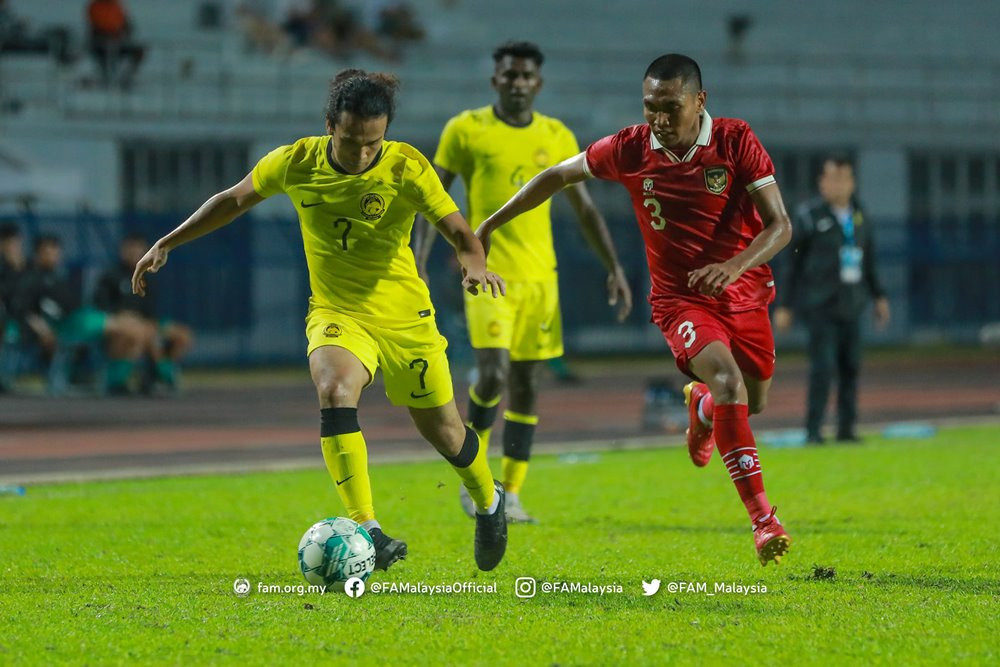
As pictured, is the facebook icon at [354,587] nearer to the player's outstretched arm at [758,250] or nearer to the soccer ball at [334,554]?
the soccer ball at [334,554]

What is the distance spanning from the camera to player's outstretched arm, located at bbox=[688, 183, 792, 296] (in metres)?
6.96

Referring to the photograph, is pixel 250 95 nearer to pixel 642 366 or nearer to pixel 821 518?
pixel 642 366

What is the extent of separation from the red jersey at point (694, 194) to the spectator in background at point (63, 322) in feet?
44.7

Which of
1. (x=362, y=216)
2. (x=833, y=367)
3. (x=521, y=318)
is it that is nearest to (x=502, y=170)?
(x=521, y=318)

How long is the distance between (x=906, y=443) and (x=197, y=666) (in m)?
9.97

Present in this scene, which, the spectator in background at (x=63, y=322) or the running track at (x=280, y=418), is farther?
the spectator in background at (x=63, y=322)

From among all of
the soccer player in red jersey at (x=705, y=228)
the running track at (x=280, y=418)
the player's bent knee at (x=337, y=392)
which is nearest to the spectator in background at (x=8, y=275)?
the running track at (x=280, y=418)

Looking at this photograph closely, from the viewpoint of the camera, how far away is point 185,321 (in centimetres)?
2506

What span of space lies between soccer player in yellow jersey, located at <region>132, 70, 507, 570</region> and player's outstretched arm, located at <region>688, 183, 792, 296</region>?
3.08ft

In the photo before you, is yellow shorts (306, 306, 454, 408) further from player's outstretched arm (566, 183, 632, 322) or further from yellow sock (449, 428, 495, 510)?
player's outstretched arm (566, 183, 632, 322)

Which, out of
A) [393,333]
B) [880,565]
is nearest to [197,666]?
[393,333]

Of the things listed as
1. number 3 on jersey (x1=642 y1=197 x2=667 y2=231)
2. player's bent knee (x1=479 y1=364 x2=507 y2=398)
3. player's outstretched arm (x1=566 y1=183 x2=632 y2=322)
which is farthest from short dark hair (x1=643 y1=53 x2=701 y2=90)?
player's bent knee (x1=479 y1=364 x2=507 y2=398)

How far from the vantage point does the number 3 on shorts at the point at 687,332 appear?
7.30 m

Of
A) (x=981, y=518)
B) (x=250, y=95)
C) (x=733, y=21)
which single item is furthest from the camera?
(x=733, y=21)
